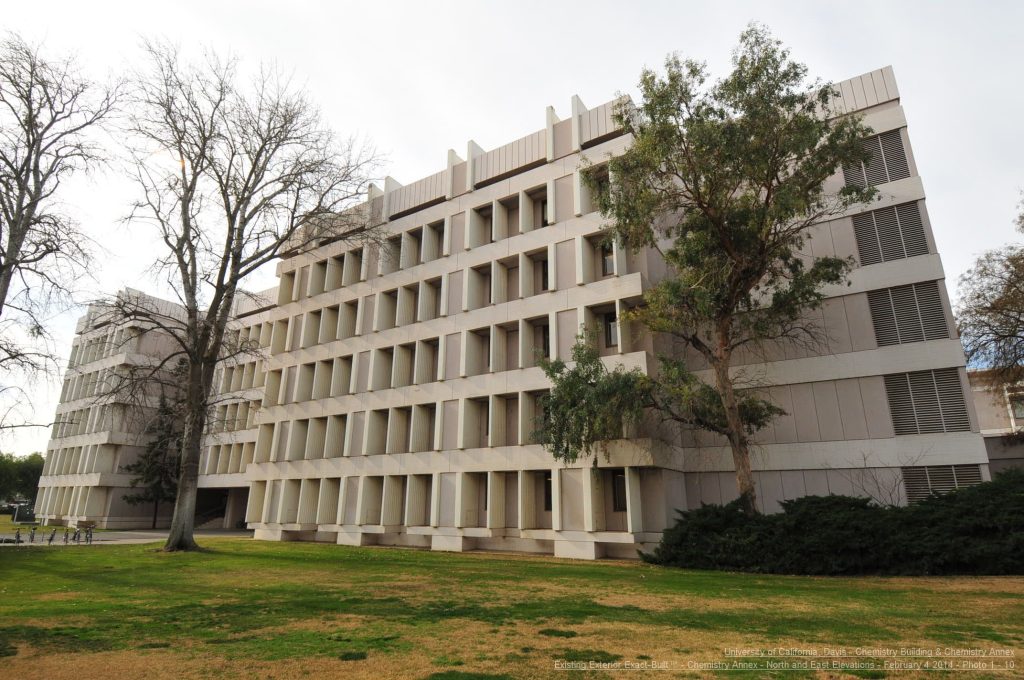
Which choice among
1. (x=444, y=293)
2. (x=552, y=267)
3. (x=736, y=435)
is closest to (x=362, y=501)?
(x=444, y=293)

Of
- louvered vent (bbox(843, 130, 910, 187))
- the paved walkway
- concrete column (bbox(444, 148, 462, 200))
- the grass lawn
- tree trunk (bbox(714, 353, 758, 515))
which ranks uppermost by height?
concrete column (bbox(444, 148, 462, 200))

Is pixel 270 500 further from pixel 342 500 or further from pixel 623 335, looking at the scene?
pixel 623 335

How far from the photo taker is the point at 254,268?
2625cm

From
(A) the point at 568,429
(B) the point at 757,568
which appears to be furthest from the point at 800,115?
(B) the point at 757,568

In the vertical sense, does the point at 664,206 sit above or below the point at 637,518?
above

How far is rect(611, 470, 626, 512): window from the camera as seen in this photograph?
25.4 m

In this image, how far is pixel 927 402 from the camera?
2238 centimetres

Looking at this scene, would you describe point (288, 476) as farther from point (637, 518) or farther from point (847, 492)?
point (847, 492)

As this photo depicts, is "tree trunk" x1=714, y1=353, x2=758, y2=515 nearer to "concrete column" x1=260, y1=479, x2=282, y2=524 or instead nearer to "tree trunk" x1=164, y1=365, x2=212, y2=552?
"tree trunk" x1=164, y1=365, x2=212, y2=552

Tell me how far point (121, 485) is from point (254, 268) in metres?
42.7

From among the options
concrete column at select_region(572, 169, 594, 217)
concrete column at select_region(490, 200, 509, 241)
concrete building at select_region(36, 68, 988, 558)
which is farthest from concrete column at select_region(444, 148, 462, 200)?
concrete column at select_region(572, 169, 594, 217)

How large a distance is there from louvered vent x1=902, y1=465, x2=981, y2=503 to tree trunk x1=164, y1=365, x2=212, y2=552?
28.6 m

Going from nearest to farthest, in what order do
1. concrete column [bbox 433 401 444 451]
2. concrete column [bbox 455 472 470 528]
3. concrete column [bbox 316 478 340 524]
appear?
1. concrete column [bbox 455 472 470 528]
2. concrete column [bbox 433 401 444 451]
3. concrete column [bbox 316 478 340 524]

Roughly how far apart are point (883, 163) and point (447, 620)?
1053 inches
